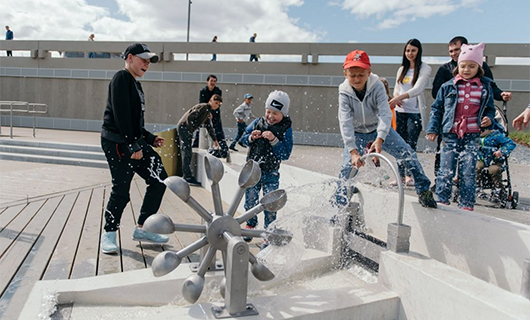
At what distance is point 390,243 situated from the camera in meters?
2.87

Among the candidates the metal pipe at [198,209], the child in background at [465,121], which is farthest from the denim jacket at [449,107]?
the metal pipe at [198,209]

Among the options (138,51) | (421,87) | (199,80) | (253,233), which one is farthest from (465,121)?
(199,80)

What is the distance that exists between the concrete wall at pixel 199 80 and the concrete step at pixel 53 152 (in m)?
6.11

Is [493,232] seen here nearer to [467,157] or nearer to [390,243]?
[390,243]

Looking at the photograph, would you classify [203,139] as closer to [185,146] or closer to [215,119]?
[215,119]

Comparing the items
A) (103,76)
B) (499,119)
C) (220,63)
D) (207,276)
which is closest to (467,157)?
(499,119)

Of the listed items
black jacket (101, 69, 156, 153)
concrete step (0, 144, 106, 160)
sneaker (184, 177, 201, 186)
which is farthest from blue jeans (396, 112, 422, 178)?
concrete step (0, 144, 106, 160)

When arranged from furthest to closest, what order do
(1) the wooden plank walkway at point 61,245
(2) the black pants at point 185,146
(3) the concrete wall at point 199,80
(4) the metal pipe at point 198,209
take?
(3) the concrete wall at point 199,80 < (2) the black pants at point 185,146 < (1) the wooden plank walkway at point 61,245 < (4) the metal pipe at point 198,209

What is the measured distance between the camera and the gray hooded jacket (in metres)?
3.65

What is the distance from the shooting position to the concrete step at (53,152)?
10.2 m

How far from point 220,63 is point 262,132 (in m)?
12.6

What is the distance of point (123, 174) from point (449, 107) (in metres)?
3.33

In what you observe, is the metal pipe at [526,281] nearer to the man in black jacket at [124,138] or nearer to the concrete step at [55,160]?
the man in black jacket at [124,138]

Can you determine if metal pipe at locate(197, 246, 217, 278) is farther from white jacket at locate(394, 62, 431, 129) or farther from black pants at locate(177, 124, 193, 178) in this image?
black pants at locate(177, 124, 193, 178)
